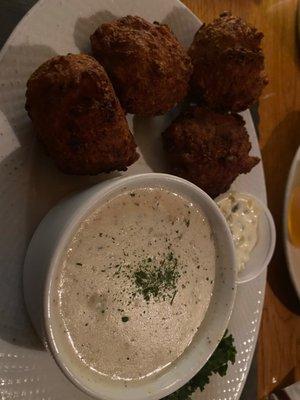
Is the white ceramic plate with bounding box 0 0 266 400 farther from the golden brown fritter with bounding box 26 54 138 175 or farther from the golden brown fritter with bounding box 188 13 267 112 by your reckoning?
the golden brown fritter with bounding box 188 13 267 112

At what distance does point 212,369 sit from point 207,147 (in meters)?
0.71

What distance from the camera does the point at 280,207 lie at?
2189 millimetres

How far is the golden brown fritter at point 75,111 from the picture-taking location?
48.5 inches

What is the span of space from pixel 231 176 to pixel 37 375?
2.61 feet

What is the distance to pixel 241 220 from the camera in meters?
1.79

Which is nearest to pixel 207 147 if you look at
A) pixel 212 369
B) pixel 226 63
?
Answer: pixel 226 63

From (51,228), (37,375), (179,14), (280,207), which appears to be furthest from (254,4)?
(37,375)

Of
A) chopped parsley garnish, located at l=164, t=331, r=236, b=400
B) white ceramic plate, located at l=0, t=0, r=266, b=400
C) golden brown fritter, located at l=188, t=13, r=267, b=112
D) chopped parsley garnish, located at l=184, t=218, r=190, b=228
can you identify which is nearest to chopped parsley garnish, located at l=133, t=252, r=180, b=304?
chopped parsley garnish, located at l=184, t=218, r=190, b=228

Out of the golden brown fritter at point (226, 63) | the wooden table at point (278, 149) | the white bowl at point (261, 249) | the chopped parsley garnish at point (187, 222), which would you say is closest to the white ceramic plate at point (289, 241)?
the wooden table at point (278, 149)

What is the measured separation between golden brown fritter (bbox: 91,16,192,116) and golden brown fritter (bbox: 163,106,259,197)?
124 mm

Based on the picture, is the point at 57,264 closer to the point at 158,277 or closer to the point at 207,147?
the point at 158,277

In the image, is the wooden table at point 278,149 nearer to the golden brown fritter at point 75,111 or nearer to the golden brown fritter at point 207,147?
the golden brown fritter at point 207,147

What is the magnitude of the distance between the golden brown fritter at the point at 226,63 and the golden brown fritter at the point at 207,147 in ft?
0.21

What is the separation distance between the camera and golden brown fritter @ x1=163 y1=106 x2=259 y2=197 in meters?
1.53
